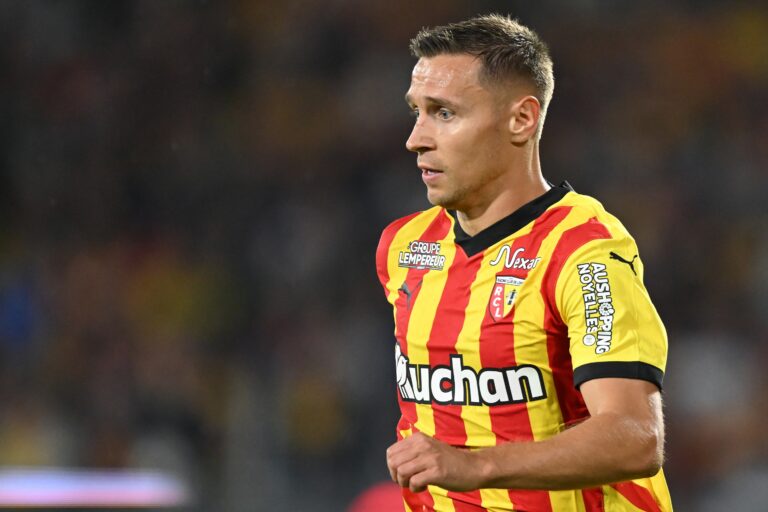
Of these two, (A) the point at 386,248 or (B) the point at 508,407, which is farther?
(A) the point at 386,248

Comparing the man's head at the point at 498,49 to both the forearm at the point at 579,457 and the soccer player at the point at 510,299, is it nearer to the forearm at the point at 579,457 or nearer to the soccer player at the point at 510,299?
the soccer player at the point at 510,299

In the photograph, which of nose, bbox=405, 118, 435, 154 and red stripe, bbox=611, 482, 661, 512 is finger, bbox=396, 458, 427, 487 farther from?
nose, bbox=405, 118, 435, 154

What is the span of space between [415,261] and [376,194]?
3.87 metres

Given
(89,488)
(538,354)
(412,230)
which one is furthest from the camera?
(89,488)

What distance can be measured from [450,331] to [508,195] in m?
0.39

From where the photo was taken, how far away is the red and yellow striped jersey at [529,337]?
240 centimetres

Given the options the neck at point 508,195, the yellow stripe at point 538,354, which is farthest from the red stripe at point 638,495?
the neck at point 508,195

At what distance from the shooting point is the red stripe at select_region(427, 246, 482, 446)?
8.87 ft

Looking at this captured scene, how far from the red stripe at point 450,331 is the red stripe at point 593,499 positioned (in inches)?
12.6

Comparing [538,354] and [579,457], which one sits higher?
[538,354]

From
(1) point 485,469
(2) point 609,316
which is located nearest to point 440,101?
(2) point 609,316

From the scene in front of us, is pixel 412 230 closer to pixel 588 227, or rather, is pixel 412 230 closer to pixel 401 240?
pixel 401 240

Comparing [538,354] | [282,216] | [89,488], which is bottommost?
[89,488]

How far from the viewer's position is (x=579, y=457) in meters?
2.19
